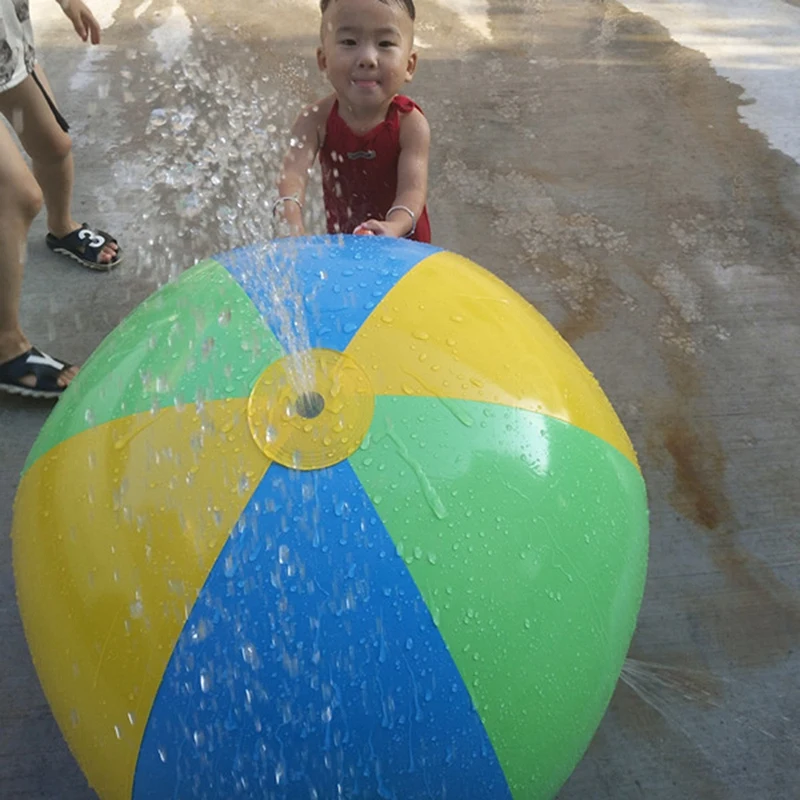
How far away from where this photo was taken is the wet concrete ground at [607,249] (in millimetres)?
2309

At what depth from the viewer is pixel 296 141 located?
2.67 metres

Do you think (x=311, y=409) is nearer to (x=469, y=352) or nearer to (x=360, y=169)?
(x=469, y=352)

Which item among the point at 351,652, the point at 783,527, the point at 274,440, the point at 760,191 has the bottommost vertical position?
the point at 783,527

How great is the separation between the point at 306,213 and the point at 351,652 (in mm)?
2257

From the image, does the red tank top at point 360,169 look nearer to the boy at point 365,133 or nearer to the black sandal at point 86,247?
the boy at point 365,133

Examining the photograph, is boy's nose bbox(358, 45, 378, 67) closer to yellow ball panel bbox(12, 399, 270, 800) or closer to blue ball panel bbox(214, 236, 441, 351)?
blue ball panel bbox(214, 236, 441, 351)

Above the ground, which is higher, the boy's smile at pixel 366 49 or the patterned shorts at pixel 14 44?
the boy's smile at pixel 366 49

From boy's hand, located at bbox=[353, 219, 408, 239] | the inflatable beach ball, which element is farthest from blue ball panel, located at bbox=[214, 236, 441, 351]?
boy's hand, located at bbox=[353, 219, 408, 239]

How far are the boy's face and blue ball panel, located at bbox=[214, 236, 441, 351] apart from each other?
0.63 metres

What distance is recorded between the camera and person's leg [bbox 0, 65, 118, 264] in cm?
293

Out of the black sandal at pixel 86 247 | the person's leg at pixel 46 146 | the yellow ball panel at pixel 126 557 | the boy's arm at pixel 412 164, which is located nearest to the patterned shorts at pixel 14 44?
the person's leg at pixel 46 146

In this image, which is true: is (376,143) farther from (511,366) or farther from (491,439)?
(491,439)

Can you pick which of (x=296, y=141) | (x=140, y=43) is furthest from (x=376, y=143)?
(x=140, y=43)

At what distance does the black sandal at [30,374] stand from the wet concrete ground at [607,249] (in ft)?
0.23
